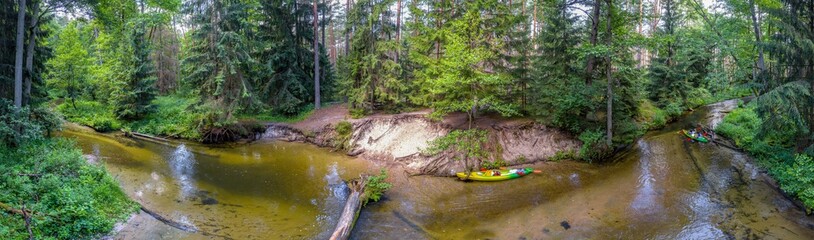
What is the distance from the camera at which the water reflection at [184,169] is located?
12408 mm

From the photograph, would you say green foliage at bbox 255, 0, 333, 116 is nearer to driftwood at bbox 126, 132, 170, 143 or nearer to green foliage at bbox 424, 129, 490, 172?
driftwood at bbox 126, 132, 170, 143

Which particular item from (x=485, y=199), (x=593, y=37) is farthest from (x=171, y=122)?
(x=593, y=37)

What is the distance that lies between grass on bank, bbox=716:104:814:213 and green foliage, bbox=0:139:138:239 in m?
17.7

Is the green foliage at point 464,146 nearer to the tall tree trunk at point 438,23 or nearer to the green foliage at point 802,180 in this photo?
the tall tree trunk at point 438,23

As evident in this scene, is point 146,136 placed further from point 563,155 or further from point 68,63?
point 563,155

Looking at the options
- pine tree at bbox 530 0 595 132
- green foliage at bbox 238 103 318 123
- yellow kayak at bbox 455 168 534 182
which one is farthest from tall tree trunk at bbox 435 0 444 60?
green foliage at bbox 238 103 318 123

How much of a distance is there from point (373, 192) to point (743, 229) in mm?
10050

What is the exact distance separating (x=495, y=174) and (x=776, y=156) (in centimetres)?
922

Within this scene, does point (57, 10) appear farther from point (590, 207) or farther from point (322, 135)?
point (590, 207)

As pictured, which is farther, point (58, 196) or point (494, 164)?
point (494, 164)

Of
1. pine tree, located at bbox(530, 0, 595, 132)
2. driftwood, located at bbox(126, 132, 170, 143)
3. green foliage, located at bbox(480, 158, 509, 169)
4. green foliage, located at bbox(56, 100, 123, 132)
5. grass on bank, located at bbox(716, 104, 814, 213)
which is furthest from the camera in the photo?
green foliage, located at bbox(56, 100, 123, 132)

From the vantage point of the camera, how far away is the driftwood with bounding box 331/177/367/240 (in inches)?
366

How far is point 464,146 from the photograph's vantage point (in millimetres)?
14938

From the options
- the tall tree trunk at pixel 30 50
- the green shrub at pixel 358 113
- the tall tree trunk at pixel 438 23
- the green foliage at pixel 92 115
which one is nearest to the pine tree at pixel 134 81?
the green foliage at pixel 92 115
